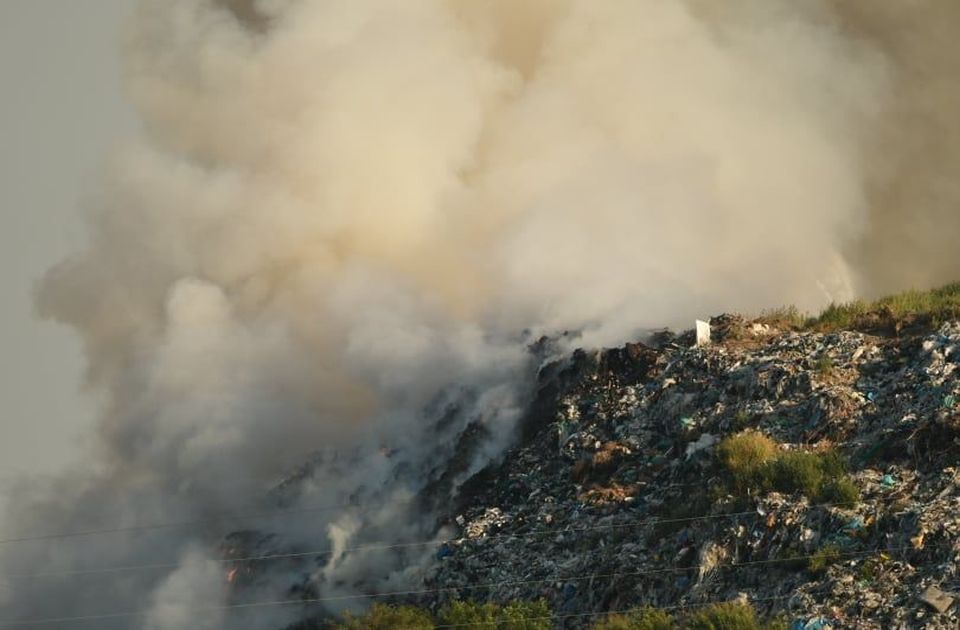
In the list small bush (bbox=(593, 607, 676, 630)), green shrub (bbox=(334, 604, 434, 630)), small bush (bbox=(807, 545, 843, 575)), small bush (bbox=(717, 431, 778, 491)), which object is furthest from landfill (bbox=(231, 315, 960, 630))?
small bush (bbox=(593, 607, 676, 630))

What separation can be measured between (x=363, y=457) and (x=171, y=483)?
330 inches

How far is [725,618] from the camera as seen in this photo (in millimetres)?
29078

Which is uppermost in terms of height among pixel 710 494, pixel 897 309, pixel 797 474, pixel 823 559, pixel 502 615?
pixel 897 309

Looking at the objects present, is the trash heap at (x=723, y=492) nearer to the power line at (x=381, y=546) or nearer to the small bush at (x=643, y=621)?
the power line at (x=381, y=546)

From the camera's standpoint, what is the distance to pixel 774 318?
44094 millimetres

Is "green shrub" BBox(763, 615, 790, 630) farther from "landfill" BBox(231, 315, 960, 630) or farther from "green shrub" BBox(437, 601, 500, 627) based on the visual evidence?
"green shrub" BBox(437, 601, 500, 627)

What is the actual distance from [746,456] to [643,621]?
5.65 meters

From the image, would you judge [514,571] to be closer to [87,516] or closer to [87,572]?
[87,572]

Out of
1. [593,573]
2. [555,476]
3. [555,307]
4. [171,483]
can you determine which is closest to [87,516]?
[171,483]

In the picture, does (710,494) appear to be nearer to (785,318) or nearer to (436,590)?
(436,590)

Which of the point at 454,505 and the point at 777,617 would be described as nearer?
the point at 777,617

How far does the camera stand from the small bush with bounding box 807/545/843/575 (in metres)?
30.3

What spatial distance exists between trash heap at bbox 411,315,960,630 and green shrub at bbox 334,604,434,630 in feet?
2.44

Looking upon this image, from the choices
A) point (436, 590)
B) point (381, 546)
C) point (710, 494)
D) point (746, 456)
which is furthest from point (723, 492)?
point (381, 546)
